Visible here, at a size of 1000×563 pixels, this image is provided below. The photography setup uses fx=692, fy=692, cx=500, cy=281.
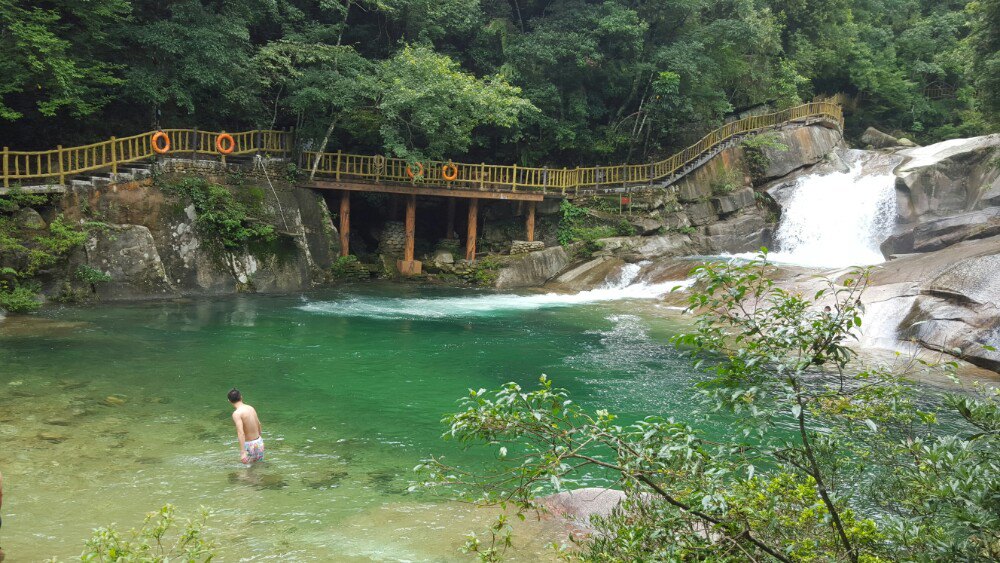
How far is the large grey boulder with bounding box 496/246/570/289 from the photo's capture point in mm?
23188

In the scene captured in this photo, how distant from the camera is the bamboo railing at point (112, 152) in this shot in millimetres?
16609

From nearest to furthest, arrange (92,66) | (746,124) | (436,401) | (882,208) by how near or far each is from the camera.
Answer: (436,401), (92,66), (882,208), (746,124)

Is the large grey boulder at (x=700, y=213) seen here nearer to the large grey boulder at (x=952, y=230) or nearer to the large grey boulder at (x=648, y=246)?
the large grey boulder at (x=648, y=246)

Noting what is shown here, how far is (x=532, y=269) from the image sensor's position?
23500mm

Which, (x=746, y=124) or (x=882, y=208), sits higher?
(x=746, y=124)

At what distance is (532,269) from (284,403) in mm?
13825

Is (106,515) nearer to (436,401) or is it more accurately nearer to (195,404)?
(195,404)

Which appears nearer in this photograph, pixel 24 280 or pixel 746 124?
pixel 24 280

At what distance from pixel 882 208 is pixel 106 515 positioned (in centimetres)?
2519

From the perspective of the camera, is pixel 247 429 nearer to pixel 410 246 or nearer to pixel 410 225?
pixel 410 225

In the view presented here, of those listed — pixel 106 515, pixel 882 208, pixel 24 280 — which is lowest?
pixel 106 515

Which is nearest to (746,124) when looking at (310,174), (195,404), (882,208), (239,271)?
(882,208)

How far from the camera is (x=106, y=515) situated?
259 inches

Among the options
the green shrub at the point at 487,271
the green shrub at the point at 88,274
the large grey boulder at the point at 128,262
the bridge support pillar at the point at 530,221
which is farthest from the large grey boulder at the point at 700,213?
the green shrub at the point at 88,274
